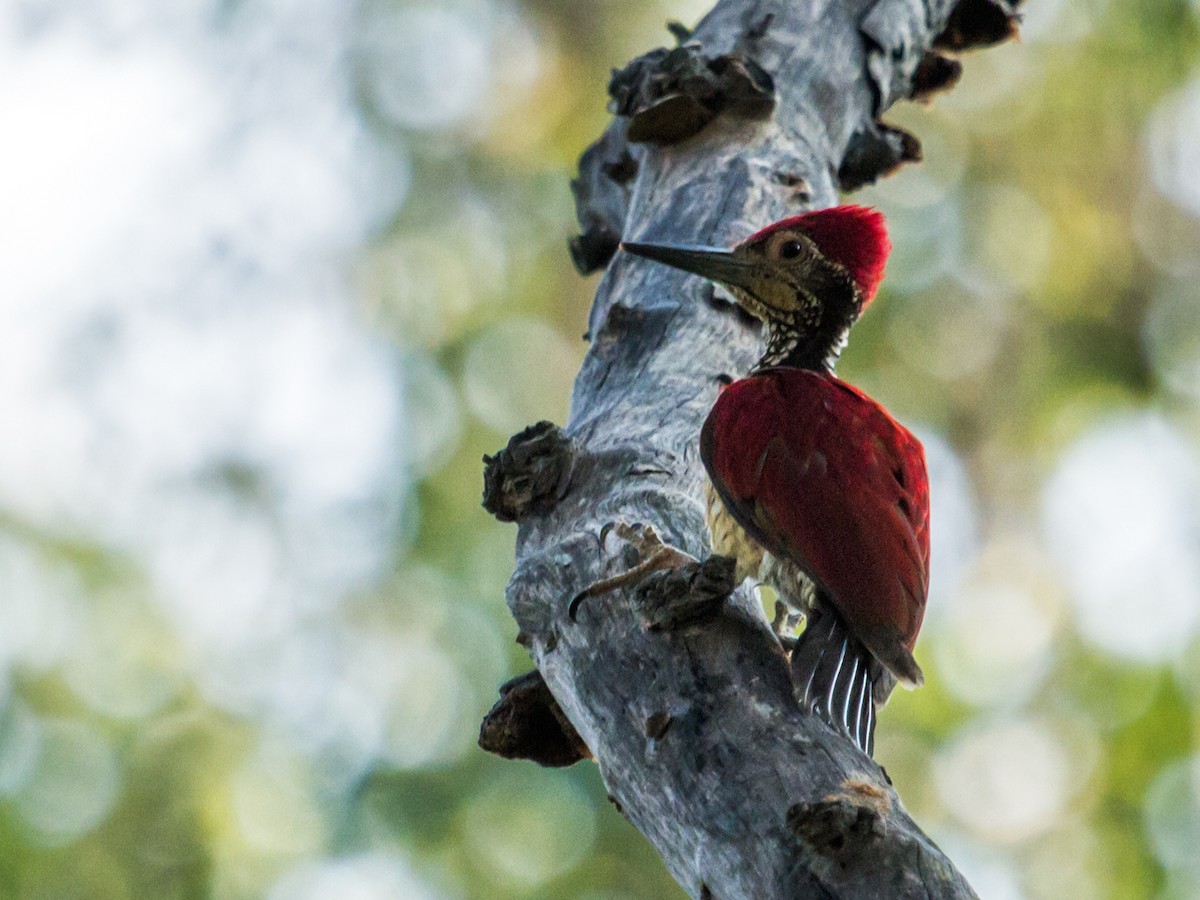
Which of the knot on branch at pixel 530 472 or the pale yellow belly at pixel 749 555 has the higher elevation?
the knot on branch at pixel 530 472

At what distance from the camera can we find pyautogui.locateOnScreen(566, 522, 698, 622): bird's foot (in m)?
2.32

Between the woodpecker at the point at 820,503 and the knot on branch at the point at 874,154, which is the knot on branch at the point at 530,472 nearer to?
the woodpecker at the point at 820,503

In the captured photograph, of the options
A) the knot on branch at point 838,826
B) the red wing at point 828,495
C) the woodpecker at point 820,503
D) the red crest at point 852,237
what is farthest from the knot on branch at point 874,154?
the knot on branch at point 838,826

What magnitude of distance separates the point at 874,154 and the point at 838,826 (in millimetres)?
2624

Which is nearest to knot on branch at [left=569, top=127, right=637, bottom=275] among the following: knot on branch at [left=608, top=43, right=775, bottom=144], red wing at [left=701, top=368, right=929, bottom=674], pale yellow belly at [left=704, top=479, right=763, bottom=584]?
knot on branch at [left=608, top=43, right=775, bottom=144]

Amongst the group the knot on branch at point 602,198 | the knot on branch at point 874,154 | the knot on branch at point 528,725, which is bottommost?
the knot on branch at point 528,725

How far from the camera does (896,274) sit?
7188 millimetres

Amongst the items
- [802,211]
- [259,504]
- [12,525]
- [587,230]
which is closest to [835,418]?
[802,211]

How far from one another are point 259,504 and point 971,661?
12.8 ft

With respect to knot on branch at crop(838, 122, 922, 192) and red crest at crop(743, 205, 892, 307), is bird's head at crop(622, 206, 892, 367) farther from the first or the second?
knot on branch at crop(838, 122, 922, 192)

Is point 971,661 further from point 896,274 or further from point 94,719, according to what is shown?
point 94,719

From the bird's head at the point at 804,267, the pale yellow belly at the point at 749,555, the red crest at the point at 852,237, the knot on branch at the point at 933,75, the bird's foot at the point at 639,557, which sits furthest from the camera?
the knot on branch at the point at 933,75

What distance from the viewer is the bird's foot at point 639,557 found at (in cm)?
232

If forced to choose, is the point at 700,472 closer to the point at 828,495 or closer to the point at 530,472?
the point at 828,495
